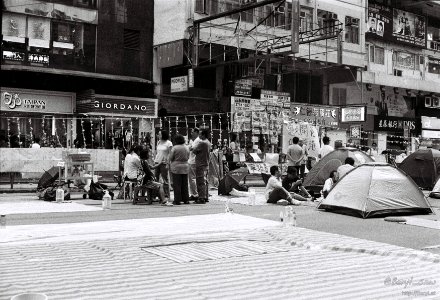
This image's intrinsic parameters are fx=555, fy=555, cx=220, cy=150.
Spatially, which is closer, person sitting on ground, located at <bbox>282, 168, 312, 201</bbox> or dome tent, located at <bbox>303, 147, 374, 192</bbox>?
person sitting on ground, located at <bbox>282, 168, 312, 201</bbox>

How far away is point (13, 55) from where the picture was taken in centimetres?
2416

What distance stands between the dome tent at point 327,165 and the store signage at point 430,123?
26.8m

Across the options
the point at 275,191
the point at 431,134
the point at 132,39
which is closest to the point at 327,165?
the point at 275,191

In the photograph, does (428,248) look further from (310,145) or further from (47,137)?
(47,137)

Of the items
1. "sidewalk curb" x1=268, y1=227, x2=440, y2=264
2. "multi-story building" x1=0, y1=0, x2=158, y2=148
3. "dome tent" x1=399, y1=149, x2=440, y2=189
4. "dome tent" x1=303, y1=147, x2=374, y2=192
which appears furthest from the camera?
"multi-story building" x1=0, y1=0, x2=158, y2=148

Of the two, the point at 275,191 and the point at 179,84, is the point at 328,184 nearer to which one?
the point at 275,191

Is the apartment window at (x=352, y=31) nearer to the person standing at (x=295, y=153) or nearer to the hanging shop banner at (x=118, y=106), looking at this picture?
the hanging shop banner at (x=118, y=106)

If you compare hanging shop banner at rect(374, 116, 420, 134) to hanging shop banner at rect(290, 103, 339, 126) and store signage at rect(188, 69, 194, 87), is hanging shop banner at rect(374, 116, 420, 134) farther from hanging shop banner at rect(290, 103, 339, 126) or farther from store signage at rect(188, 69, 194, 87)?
store signage at rect(188, 69, 194, 87)

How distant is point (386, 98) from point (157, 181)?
95.6 ft

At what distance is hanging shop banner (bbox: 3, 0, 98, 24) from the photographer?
2441 centimetres

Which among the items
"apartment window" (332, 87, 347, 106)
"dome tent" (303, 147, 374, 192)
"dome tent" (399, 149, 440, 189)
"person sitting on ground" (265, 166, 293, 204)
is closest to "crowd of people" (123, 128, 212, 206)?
"person sitting on ground" (265, 166, 293, 204)

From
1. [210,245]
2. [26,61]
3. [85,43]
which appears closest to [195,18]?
[85,43]

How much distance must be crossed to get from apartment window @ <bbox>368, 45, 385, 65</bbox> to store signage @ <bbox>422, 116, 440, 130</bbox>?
21.0 feet

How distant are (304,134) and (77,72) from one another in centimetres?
1078
